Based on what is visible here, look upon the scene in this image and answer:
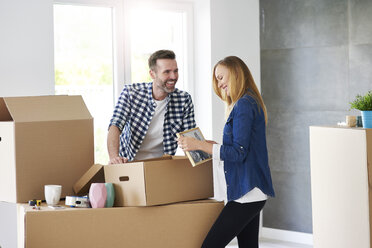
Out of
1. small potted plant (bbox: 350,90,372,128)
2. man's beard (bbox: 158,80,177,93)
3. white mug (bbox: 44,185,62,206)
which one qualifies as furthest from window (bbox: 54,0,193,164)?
white mug (bbox: 44,185,62,206)

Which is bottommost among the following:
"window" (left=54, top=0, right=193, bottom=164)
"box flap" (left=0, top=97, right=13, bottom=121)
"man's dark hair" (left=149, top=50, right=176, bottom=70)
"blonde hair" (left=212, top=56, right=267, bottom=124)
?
"box flap" (left=0, top=97, right=13, bottom=121)

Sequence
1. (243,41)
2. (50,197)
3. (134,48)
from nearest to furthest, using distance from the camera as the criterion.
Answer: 1. (50,197)
2. (134,48)
3. (243,41)

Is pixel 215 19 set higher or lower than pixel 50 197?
higher

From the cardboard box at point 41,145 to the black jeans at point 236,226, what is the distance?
0.60 m

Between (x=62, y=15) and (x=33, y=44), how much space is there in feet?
1.33

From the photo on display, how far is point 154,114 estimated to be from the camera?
2.58 m

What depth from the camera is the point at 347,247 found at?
10.7ft

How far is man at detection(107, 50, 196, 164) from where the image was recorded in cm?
254

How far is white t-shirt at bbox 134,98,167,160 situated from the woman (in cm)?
41

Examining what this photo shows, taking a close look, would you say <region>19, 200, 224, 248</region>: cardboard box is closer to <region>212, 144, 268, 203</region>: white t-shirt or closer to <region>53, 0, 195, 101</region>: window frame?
<region>212, 144, 268, 203</region>: white t-shirt

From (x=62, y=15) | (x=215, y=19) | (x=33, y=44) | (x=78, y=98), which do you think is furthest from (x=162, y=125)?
(x=215, y=19)

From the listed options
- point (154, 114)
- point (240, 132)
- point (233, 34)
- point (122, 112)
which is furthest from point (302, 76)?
point (240, 132)

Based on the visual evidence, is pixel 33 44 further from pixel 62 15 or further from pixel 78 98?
pixel 78 98

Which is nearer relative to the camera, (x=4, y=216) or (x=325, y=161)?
(x=4, y=216)
